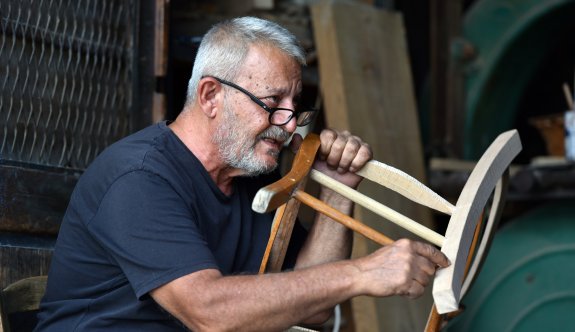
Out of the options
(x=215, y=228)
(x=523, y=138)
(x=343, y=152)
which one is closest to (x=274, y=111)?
(x=343, y=152)

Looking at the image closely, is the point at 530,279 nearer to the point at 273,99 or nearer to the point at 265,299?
the point at 273,99

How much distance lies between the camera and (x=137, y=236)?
225 centimetres

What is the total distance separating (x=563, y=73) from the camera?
593 centimetres

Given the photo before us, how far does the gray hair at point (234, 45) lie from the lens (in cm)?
260

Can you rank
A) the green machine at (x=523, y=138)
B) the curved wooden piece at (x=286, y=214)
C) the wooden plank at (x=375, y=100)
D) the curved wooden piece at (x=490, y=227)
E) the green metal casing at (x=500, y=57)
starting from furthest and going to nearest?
the green metal casing at (x=500, y=57) < the green machine at (x=523, y=138) < the wooden plank at (x=375, y=100) < the curved wooden piece at (x=490, y=227) < the curved wooden piece at (x=286, y=214)

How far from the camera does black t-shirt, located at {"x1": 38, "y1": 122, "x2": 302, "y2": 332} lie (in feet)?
7.33

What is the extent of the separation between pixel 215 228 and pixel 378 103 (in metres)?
2.11

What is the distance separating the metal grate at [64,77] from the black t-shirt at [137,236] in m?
0.56

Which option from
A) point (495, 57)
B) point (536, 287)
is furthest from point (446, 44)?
point (536, 287)

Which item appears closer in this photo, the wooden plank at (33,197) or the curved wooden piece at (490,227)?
the curved wooden piece at (490,227)

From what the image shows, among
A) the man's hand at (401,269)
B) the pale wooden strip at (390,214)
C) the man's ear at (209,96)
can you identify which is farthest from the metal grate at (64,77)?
the man's hand at (401,269)

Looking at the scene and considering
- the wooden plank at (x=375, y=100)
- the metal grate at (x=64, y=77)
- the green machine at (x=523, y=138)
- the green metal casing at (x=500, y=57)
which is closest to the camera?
the metal grate at (x=64, y=77)

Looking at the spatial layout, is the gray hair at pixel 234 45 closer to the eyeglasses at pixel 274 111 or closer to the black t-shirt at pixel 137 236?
the eyeglasses at pixel 274 111

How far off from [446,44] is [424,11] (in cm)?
34
